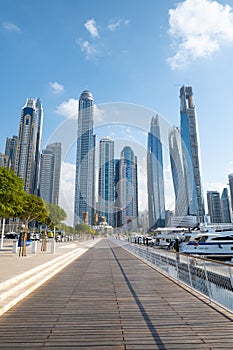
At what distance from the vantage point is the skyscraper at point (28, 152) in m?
102

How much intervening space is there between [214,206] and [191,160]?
1844 inches

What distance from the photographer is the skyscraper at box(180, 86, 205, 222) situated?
95.4 metres

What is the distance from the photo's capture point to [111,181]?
52.0 metres

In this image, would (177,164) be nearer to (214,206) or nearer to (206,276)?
(206,276)

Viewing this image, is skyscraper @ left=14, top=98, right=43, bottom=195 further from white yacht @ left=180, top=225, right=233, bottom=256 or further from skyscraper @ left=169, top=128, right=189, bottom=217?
white yacht @ left=180, top=225, right=233, bottom=256

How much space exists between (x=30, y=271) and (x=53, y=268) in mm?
2933

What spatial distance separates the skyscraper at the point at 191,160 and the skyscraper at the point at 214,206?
33126mm

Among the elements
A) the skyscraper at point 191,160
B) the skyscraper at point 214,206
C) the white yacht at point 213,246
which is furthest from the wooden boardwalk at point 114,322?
the skyscraper at point 214,206

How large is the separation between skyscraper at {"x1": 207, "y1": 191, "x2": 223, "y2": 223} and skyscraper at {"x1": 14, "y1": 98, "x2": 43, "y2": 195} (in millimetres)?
97298

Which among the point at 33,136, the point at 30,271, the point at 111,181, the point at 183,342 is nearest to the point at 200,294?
the point at 183,342

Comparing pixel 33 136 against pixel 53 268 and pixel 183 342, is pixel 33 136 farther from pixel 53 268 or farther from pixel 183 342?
pixel 183 342

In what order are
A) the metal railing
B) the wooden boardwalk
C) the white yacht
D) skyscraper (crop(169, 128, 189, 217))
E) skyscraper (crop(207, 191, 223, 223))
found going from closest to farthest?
the wooden boardwalk, the metal railing, the white yacht, skyscraper (crop(169, 128, 189, 217)), skyscraper (crop(207, 191, 223, 223))

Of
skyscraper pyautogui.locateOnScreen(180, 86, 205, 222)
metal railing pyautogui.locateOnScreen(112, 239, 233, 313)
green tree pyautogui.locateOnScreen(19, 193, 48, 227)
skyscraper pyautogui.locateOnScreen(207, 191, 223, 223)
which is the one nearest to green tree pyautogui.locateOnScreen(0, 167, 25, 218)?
metal railing pyautogui.locateOnScreen(112, 239, 233, 313)

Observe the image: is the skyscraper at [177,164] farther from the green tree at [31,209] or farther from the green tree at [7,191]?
the green tree at [7,191]
